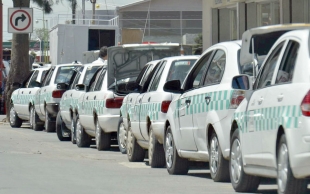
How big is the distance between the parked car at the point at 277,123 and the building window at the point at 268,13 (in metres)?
10.4

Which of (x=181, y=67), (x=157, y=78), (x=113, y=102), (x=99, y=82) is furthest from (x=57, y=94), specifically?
(x=181, y=67)

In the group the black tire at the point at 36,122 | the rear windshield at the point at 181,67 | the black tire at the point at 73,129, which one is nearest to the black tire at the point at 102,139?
the black tire at the point at 73,129

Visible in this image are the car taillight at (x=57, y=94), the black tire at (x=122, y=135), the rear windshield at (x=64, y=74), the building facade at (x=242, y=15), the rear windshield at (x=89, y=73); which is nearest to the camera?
the black tire at (x=122, y=135)

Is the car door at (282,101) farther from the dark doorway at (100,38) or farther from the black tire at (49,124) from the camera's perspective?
the dark doorway at (100,38)

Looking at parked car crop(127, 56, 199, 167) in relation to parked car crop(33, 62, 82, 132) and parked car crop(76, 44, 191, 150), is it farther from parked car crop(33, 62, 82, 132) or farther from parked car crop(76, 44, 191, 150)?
parked car crop(33, 62, 82, 132)

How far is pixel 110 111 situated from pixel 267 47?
6.29m

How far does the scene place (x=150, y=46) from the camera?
16.9 meters

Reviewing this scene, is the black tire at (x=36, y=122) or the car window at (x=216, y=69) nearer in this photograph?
the car window at (x=216, y=69)

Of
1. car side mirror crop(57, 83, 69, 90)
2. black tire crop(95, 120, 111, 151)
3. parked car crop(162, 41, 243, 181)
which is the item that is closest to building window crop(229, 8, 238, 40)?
car side mirror crop(57, 83, 69, 90)

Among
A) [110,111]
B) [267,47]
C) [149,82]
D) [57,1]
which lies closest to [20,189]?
[267,47]

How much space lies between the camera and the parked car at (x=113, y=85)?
16.3 m

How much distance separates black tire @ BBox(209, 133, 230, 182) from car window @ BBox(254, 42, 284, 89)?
1.22 metres

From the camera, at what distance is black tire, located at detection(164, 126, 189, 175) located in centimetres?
1206

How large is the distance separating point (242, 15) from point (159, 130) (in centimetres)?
903
